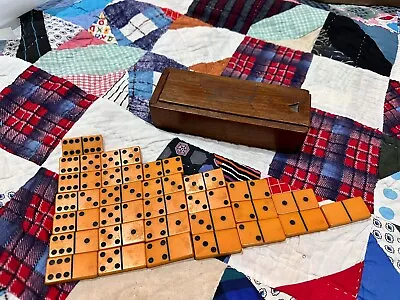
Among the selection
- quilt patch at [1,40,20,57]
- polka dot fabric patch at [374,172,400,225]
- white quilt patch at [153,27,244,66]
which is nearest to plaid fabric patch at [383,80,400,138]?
polka dot fabric patch at [374,172,400,225]

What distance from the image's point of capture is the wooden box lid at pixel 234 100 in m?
1.02

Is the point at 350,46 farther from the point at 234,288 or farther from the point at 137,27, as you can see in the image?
the point at 234,288

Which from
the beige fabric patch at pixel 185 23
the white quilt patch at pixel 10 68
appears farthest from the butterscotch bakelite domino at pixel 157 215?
the beige fabric patch at pixel 185 23

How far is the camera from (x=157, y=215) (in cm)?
90

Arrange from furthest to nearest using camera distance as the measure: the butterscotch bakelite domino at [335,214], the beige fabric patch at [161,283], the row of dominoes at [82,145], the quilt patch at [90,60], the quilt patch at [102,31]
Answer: the quilt patch at [102,31] → the quilt patch at [90,60] → the row of dominoes at [82,145] → the butterscotch bakelite domino at [335,214] → the beige fabric patch at [161,283]

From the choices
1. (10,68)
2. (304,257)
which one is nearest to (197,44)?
(10,68)

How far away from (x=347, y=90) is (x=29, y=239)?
0.89m

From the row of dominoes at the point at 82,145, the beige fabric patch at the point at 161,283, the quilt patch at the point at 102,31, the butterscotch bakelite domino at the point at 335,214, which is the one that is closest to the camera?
the beige fabric patch at the point at 161,283

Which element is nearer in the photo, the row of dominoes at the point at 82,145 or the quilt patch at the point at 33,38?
the row of dominoes at the point at 82,145

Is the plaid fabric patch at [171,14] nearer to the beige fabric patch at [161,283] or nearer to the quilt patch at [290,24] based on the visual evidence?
the quilt patch at [290,24]

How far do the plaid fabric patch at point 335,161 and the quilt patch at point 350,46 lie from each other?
0.26 metres

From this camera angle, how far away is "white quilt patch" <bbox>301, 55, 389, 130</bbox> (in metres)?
1.17

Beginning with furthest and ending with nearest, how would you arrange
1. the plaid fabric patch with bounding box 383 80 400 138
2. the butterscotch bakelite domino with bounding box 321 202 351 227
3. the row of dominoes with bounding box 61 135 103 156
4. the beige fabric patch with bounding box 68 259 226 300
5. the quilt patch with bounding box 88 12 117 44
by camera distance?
the quilt patch with bounding box 88 12 117 44, the plaid fabric patch with bounding box 383 80 400 138, the row of dominoes with bounding box 61 135 103 156, the butterscotch bakelite domino with bounding box 321 202 351 227, the beige fabric patch with bounding box 68 259 226 300

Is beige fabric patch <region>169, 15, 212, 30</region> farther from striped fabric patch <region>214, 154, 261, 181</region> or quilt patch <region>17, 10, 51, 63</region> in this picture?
striped fabric patch <region>214, 154, 261, 181</region>
